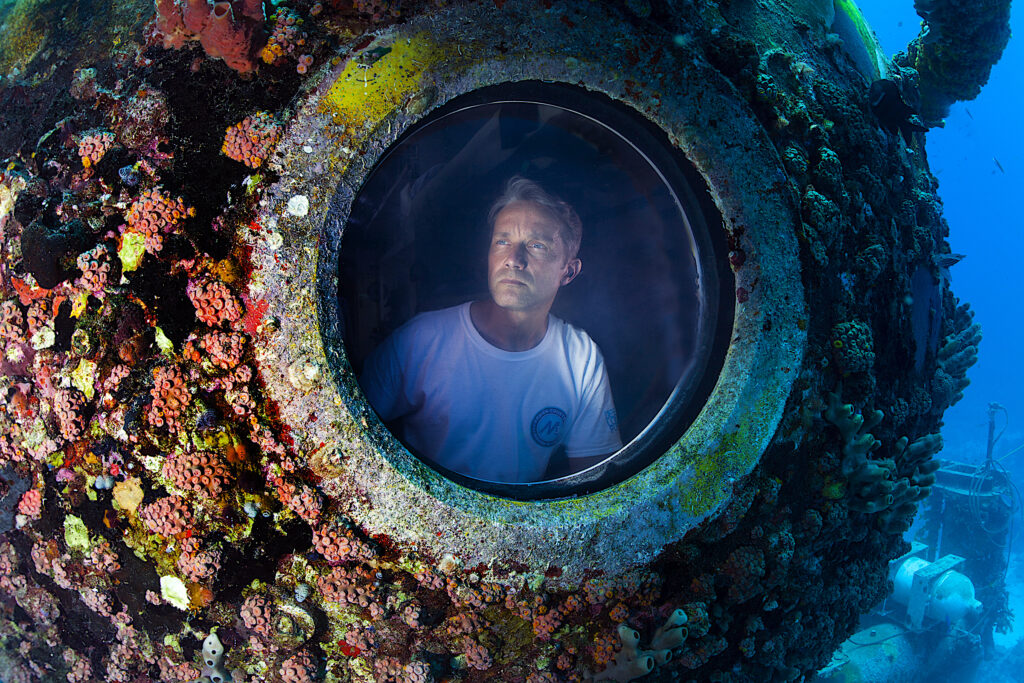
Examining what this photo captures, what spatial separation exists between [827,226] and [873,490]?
1.13 metres

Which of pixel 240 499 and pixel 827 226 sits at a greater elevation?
pixel 827 226

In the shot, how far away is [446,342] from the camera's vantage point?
2.18 metres

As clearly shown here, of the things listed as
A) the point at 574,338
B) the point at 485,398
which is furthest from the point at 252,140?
the point at 574,338

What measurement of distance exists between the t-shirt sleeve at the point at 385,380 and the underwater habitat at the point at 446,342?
0.01 metres

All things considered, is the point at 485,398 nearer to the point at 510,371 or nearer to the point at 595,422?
the point at 510,371

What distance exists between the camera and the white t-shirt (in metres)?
2.07

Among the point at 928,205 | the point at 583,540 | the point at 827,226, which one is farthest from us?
the point at 928,205

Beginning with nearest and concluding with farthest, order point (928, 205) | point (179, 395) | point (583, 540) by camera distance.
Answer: point (179, 395), point (583, 540), point (928, 205)

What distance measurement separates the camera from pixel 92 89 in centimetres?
176

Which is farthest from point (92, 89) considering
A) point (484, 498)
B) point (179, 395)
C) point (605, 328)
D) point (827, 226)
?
point (827, 226)

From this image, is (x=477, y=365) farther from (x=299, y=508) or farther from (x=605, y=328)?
(x=299, y=508)

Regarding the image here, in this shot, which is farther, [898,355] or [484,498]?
[898,355]

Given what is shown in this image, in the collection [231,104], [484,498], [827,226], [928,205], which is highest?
[928,205]

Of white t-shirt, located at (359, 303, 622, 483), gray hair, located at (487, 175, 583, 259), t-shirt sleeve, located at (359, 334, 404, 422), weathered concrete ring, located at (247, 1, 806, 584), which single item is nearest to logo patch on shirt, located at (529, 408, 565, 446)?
white t-shirt, located at (359, 303, 622, 483)
